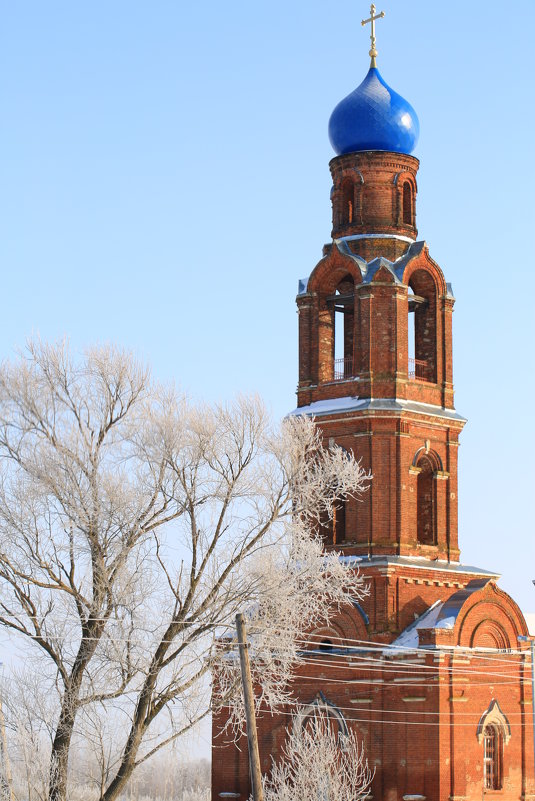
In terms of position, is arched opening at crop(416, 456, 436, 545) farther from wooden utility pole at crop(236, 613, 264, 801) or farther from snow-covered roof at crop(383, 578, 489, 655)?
wooden utility pole at crop(236, 613, 264, 801)

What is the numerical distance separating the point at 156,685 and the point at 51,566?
7.98 ft

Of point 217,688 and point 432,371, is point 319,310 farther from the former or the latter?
point 217,688

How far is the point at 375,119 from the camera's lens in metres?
31.1

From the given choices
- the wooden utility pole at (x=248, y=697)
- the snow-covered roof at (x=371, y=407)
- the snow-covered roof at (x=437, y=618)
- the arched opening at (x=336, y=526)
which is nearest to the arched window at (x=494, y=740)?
the snow-covered roof at (x=437, y=618)

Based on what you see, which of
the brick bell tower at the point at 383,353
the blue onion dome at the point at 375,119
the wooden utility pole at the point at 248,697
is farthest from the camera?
the blue onion dome at the point at 375,119

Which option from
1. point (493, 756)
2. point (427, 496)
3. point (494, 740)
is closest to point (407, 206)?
point (427, 496)

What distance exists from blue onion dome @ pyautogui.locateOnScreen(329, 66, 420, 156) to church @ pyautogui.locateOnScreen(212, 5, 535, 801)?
29mm

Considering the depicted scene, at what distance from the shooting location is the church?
91.6ft

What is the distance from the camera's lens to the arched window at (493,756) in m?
28.7

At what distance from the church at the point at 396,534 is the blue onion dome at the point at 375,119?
29 millimetres

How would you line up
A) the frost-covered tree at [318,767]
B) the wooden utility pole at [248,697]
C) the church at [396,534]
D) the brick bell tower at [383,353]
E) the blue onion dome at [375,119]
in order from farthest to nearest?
the blue onion dome at [375,119] < the brick bell tower at [383,353] < the church at [396,534] < the frost-covered tree at [318,767] < the wooden utility pole at [248,697]

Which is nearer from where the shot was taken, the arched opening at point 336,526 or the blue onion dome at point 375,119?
the arched opening at point 336,526

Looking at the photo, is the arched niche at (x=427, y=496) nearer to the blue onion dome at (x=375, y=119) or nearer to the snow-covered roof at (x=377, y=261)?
the snow-covered roof at (x=377, y=261)

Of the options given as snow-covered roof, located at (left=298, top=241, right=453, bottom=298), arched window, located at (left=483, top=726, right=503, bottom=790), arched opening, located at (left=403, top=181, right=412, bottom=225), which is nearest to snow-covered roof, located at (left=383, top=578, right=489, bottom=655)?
arched window, located at (left=483, top=726, right=503, bottom=790)
